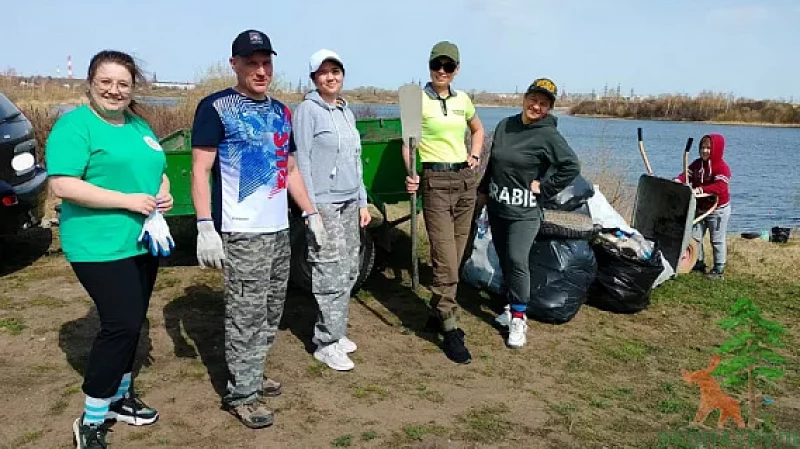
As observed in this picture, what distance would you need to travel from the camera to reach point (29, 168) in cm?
546

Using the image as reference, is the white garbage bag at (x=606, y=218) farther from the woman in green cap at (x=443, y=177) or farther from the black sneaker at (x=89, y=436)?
the black sneaker at (x=89, y=436)

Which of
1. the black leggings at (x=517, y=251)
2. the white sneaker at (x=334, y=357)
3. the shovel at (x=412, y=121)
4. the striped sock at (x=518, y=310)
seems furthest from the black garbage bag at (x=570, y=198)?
the white sneaker at (x=334, y=357)

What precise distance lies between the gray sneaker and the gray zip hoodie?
106 centimetres

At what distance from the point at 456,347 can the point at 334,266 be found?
100cm

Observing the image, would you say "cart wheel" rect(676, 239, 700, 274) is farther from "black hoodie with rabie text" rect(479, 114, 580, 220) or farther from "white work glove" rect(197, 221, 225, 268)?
"white work glove" rect(197, 221, 225, 268)

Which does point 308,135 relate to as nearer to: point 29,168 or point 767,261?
point 29,168

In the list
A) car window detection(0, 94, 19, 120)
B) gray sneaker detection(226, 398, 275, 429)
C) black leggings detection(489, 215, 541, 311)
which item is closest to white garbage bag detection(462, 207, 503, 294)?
black leggings detection(489, 215, 541, 311)

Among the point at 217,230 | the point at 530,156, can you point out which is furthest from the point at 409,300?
the point at 217,230

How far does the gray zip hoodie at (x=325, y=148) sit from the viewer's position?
11.3 feet

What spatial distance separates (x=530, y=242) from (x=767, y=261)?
13.4 ft

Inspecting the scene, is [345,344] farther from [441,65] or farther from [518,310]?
[441,65]

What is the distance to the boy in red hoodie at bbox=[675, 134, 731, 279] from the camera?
21.2 ft

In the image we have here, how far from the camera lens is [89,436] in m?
2.74


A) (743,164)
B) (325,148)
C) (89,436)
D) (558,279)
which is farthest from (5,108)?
(743,164)
